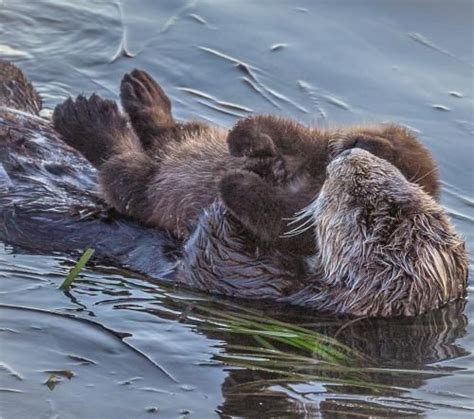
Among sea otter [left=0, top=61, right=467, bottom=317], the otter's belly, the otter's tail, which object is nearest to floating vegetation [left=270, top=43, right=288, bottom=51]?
the otter's tail

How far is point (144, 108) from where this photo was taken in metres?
5.68

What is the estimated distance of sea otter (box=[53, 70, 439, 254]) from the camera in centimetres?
503

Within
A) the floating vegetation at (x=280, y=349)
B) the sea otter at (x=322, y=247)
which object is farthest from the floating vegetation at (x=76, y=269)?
the floating vegetation at (x=280, y=349)

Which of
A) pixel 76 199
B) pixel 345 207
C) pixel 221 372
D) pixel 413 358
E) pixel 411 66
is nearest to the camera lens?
pixel 221 372

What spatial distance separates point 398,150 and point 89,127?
4.79ft

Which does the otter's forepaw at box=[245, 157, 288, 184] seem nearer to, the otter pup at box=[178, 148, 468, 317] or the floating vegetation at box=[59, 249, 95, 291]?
the otter pup at box=[178, 148, 468, 317]

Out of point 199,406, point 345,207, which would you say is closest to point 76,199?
point 345,207

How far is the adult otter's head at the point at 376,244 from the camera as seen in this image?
5086 mm

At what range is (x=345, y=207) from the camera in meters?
5.21

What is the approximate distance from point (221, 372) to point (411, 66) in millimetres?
3681

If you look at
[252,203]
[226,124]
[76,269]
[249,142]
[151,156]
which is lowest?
[76,269]

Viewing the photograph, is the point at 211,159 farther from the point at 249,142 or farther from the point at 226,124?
the point at 226,124

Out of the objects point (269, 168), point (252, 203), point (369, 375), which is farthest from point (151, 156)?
point (369, 375)

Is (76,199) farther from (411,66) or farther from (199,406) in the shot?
(411,66)
